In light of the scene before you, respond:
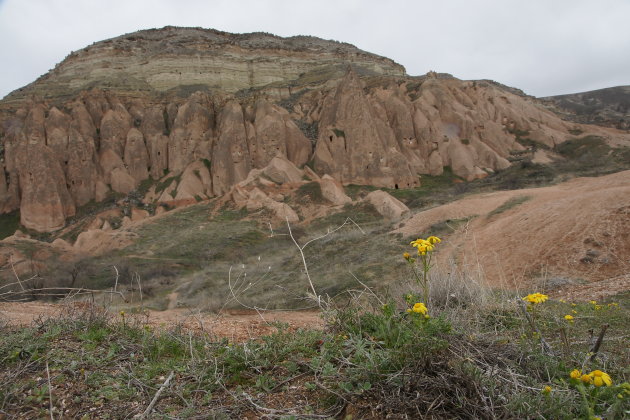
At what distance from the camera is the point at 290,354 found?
283 centimetres

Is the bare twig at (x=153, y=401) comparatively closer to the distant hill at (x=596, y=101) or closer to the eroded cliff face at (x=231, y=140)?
the eroded cliff face at (x=231, y=140)

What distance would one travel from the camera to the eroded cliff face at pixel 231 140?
36.2m

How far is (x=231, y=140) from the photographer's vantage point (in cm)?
3741

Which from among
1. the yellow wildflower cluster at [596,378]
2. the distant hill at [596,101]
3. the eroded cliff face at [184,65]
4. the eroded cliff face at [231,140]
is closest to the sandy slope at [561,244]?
the yellow wildflower cluster at [596,378]

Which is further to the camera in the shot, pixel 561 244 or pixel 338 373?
pixel 561 244

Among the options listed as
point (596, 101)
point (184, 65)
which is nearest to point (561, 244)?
point (184, 65)

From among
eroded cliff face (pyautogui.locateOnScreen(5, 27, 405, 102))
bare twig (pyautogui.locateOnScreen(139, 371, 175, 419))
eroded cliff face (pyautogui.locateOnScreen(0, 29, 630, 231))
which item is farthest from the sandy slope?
eroded cliff face (pyautogui.locateOnScreen(5, 27, 405, 102))

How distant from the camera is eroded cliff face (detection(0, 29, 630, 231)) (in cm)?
3625

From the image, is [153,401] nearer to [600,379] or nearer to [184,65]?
[600,379]

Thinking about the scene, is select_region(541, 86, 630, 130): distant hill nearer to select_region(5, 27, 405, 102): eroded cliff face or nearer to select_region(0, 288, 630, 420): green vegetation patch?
select_region(5, 27, 405, 102): eroded cliff face

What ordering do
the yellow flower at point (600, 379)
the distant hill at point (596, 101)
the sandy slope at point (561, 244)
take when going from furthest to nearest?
1. the distant hill at point (596, 101)
2. the sandy slope at point (561, 244)
3. the yellow flower at point (600, 379)

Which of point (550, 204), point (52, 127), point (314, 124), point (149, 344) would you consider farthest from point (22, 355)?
point (52, 127)

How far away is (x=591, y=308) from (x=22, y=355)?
17.7 feet

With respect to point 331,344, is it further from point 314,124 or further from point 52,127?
point 52,127
